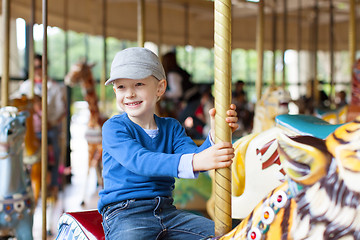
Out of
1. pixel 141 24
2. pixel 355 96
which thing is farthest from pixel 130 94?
pixel 355 96

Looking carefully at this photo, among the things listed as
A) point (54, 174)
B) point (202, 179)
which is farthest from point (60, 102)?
point (202, 179)

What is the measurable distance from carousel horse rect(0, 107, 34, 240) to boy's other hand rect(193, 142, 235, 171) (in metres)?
1.56

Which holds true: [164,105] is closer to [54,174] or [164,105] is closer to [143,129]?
[54,174]

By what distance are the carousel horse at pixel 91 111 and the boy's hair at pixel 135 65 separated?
3.66 m

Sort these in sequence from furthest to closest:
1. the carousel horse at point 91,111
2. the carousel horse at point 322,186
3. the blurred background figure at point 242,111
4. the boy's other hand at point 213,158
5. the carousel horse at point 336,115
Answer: the blurred background figure at point 242,111, the carousel horse at point 91,111, the carousel horse at point 336,115, the boy's other hand at point 213,158, the carousel horse at point 322,186

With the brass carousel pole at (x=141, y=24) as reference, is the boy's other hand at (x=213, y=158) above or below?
below

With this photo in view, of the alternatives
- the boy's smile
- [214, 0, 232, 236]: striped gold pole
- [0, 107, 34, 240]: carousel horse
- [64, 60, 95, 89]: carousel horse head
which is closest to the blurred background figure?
[64, 60, 95, 89]: carousel horse head

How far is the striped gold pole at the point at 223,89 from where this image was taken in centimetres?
132

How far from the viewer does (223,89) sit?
1.32 m

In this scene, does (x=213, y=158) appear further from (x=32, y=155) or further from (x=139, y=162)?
(x=32, y=155)

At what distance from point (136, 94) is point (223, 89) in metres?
0.28

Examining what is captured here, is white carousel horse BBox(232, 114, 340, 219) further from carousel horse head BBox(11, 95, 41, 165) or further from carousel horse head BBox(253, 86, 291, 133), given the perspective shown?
carousel horse head BBox(11, 95, 41, 165)

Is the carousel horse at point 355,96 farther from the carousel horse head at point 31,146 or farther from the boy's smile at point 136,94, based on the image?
the carousel horse head at point 31,146

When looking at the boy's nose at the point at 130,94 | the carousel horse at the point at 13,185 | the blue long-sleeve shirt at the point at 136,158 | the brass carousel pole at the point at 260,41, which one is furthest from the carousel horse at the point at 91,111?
the boy's nose at the point at 130,94
